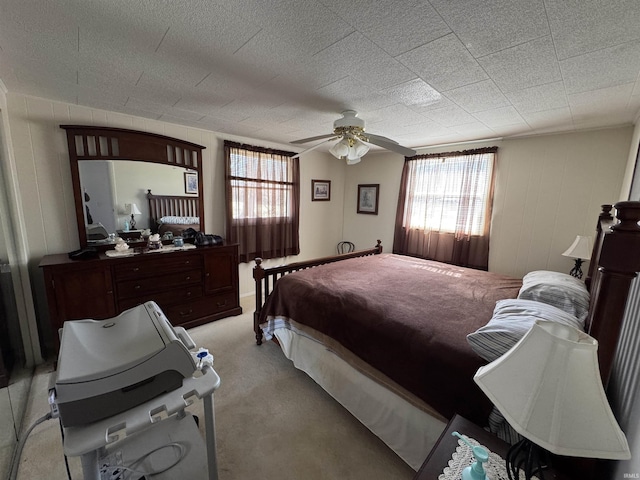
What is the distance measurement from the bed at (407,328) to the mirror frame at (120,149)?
68.9 inches

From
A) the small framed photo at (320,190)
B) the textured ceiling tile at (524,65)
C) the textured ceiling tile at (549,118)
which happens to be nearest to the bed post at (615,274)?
the textured ceiling tile at (524,65)

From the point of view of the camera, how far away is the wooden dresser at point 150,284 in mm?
2238

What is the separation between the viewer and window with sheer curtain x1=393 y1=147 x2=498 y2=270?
3367mm

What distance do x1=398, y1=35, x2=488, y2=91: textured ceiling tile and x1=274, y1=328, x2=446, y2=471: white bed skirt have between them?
1.98 metres

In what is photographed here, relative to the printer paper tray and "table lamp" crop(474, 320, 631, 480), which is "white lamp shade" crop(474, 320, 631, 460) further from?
the printer paper tray

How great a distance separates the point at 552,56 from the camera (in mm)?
1447

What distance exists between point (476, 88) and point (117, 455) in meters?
3.26

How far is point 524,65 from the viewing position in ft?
5.11

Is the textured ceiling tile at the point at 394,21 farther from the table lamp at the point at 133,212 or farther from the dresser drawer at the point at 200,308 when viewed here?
Result: the dresser drawer at the point at 200,308

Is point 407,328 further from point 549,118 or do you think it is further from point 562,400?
point 549,118

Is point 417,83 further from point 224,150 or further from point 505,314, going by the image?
point 224,150

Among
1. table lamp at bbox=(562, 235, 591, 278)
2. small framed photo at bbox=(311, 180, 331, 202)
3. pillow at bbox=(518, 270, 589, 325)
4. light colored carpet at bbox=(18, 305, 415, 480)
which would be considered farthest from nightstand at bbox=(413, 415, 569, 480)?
small framed photo at bbox=(311, 180, 331, 202)

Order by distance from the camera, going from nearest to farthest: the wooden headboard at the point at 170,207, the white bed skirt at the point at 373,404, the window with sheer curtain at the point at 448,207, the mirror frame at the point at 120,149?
the white bed skirt at the point at 373,404 < the mirror frame at the point at 120,149 < the wooden headboard at the point at 170,207 < the window with sheer curtain at the point at 448,207

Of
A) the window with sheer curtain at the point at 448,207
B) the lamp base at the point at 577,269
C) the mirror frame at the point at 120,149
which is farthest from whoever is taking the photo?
the window with sheer curtain at the point at 448,207
